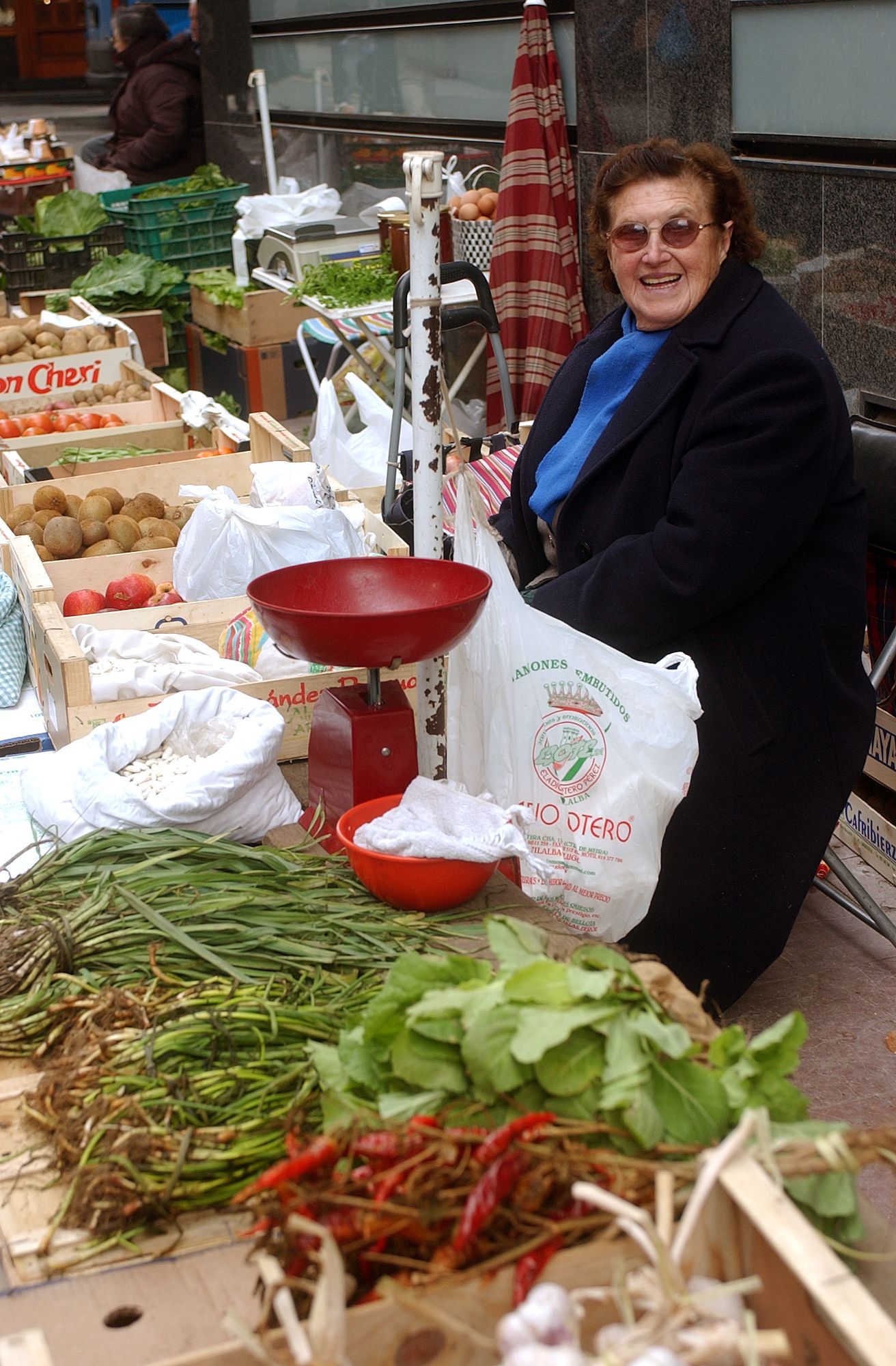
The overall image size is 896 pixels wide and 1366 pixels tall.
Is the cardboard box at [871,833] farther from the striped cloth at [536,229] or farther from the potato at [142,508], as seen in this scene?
the striped cloth at [536,229]

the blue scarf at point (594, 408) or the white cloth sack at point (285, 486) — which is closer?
the blue scarf at point (594, 408)

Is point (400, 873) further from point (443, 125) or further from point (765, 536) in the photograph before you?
point (443, 125)

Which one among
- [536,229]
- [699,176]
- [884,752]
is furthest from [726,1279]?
[536,229]

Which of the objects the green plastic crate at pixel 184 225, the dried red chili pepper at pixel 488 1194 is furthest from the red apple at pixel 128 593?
the green plastic crate at pixel 184 225

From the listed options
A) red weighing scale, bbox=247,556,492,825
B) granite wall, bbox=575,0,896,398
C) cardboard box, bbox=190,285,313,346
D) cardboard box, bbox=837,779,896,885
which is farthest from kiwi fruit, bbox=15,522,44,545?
cardboard box, bbox=190,285,313,346

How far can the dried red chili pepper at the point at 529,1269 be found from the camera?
1.22 metres

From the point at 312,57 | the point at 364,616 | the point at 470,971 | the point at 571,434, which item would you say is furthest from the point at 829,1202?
the point at 312,57

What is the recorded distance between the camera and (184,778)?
2.52 m

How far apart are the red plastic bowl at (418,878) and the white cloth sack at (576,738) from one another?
0.34 meters

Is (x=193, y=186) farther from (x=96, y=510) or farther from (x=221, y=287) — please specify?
(x=96, y=510)

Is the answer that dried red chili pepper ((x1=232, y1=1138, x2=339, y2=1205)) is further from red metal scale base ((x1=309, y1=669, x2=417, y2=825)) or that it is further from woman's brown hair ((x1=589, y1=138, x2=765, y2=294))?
woman's brown hair ((x1=589, y1=138, x2=765, y2=294))

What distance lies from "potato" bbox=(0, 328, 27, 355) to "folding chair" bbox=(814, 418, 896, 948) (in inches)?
170

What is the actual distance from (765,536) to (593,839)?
0.72 metres

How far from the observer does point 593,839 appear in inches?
99.4
